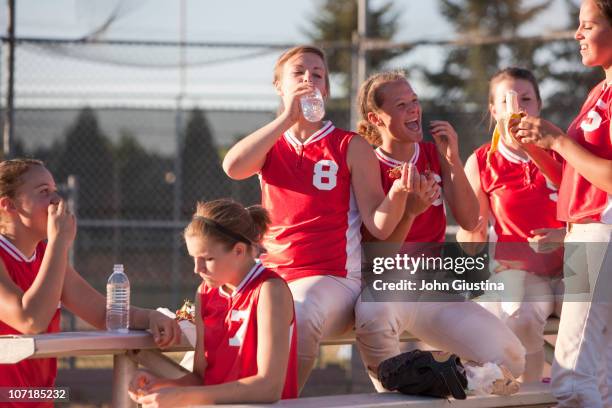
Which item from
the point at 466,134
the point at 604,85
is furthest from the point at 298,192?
the point at 466,134

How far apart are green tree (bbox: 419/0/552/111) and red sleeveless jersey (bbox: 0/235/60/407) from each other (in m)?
8.40

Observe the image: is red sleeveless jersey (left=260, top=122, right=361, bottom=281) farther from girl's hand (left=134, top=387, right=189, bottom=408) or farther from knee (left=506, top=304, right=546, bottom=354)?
girl's hand (left=134, top=387, right=189, bottom=408)

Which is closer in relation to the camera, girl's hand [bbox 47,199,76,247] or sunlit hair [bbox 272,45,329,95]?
girl's hand [bbox 47,199,76,247]

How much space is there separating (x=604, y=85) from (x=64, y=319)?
7256mm

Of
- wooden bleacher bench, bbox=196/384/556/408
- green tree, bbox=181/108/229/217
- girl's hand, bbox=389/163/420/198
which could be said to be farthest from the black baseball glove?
green tree, bbox=181/108/229/217

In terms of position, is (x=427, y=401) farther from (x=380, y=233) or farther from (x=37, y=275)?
(x=37, y=275)

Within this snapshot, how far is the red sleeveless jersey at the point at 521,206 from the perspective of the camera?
4898mm

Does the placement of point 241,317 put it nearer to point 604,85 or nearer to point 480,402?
point 480,402

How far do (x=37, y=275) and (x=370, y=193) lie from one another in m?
1.38

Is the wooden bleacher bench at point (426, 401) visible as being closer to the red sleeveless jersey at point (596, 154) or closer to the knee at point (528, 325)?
the knee at point (528, 325)

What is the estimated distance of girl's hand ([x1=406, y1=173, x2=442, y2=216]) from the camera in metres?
4.08

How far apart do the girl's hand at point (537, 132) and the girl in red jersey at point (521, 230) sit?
757mm

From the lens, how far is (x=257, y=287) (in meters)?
3.68

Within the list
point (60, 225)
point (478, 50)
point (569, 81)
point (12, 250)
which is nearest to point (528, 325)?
point (60, 225)
